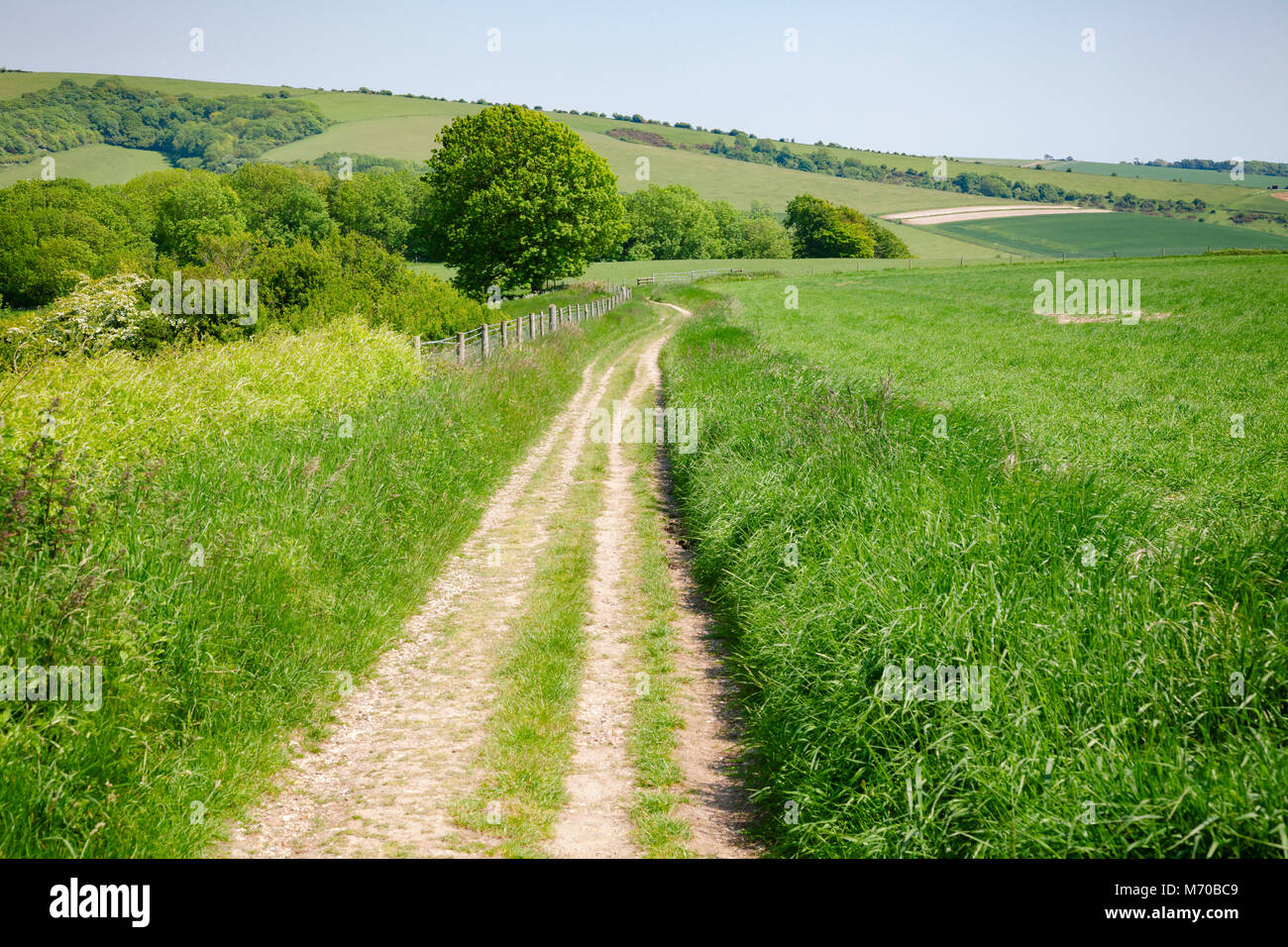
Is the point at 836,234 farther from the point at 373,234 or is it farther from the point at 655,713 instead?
the point at 655,713

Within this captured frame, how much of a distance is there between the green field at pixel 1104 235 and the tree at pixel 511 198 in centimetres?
6357

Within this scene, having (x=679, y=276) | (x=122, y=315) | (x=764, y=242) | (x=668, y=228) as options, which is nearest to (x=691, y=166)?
(x=764, y=242)

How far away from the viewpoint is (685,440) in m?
12.9

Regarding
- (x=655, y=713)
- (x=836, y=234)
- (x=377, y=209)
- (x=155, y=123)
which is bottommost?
(x=655, y=713)

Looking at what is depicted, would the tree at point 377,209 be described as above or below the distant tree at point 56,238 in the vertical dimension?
above

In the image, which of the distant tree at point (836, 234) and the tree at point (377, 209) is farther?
the distant tree at point (836, 234)

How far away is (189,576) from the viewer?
5.09 m

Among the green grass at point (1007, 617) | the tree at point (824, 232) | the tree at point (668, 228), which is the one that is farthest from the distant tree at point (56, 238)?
the tree at point (824, 232)

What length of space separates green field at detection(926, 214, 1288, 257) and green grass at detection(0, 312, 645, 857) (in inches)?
3606

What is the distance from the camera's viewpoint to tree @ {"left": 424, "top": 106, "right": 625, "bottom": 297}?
46969 mm

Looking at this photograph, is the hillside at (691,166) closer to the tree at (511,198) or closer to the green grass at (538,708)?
the tree at (511,198)

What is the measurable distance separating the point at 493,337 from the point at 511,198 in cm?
2733

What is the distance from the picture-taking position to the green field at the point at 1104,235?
287ft

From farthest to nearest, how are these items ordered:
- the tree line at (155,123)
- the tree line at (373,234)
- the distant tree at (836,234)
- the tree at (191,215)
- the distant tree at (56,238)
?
the tree line at (155,123) → the distant tree at (836,234) → the tree at (191,215) → the distant tree at (56,238) → the tree line at (373,234)
